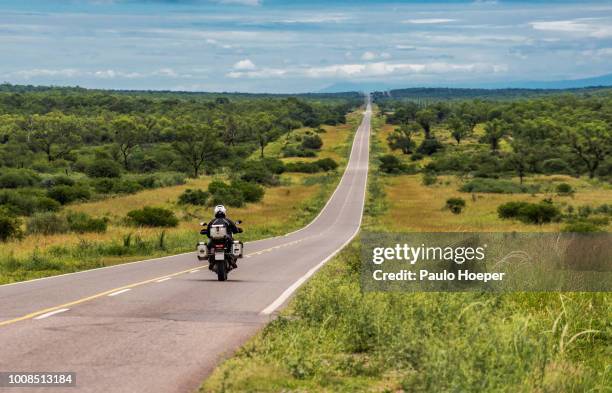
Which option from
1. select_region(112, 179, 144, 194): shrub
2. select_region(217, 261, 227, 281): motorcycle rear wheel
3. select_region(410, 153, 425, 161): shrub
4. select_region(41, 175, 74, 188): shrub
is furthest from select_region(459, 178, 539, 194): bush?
select_region(217, 261, 227, 281): motorcycle rear wheel

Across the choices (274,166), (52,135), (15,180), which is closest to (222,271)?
(15,180)

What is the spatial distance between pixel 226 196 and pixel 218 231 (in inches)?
2439

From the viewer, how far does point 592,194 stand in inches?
3701

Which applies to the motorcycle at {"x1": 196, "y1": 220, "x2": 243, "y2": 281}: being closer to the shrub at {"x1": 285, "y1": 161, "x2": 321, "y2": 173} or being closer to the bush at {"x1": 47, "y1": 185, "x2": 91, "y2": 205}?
the bush at {"x1": 47, "y1": 185, "x2": 91, "y2": 205}

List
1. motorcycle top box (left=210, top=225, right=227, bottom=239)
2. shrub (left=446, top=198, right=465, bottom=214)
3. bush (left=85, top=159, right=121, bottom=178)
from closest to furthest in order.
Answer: motorcycle top box (left=210, top=225, right=227, bottom=239) < shrub (left=446, top=198, right=465, bottom=214) < bush (left=85, top=159, right=121, bottom=178)

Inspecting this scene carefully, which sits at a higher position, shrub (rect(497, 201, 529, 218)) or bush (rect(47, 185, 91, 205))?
bush (rect(47, 185, 91, 205))

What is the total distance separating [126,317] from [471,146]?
160400 millimetres

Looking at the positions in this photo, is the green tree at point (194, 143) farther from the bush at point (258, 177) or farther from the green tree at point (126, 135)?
the green tree at point (126, 135)

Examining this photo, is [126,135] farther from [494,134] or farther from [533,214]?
[533,214]

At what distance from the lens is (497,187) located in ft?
334

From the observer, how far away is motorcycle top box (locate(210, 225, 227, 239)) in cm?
1844

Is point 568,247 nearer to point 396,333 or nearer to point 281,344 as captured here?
point 396,333

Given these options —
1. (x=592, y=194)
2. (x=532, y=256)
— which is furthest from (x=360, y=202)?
(x=532, y=256)

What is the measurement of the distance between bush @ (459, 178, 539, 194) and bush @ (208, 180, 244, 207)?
3448 cm
